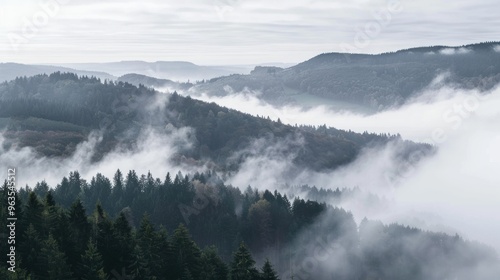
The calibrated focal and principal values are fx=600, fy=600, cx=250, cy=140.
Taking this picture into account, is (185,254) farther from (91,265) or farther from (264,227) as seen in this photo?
(264,227)

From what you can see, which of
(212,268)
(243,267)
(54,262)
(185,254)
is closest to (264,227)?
(212,268)

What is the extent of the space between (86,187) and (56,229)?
105 metres

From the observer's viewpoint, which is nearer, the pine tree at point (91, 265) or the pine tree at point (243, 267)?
the pine tree at point (91, 265)

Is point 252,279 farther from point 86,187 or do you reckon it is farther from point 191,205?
point 86,187

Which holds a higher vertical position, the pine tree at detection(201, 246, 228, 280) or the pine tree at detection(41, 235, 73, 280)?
the pine tree at detection(41, 235, 73, 280)

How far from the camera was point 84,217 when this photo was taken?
75.9 meters

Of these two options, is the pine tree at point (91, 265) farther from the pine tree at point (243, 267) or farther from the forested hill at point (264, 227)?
the forested hill at point (264, 227)

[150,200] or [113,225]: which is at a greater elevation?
[113,225]

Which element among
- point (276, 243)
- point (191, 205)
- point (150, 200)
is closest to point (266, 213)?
point (276, 243)

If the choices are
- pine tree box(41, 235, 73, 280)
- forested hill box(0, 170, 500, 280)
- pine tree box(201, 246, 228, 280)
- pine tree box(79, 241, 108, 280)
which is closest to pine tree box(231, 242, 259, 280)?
pine tree box(201, 246, 228, 280)

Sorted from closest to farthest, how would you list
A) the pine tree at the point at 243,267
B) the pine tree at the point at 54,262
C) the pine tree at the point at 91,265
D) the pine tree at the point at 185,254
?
1. the pine tree at the point at 54,262
2. the pine tree at the point at 91,265
3. the pine tree at the point at 243,267
4. the pine tree at the point at 185,254

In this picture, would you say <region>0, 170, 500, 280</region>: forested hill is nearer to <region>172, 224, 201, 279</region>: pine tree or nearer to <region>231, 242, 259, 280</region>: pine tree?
<region>172, 224, 201, 279</region>: pine tree

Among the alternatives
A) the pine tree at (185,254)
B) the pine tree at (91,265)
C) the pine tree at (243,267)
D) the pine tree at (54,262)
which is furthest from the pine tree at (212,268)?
the pine tree at (54,262)

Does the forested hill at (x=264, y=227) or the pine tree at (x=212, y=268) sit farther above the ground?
the pine tree at (x=212, y=268)
